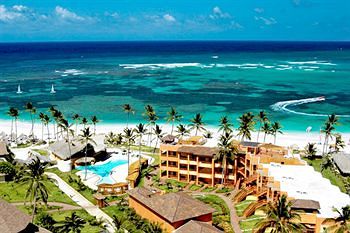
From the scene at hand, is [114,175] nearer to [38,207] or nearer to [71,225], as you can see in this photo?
[38,207]

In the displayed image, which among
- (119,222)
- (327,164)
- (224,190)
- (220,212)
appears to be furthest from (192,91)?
(119,222)

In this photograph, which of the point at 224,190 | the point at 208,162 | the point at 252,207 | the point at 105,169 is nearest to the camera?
the point at 252,207

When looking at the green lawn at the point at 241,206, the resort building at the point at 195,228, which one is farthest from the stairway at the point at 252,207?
the resort building at the point at 195,228

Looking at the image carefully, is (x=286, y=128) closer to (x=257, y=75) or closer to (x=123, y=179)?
(x=123, y=179)

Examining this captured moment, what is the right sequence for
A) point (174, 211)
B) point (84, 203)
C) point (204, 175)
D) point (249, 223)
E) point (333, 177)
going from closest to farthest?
point (174, 211), point (249, 223), point (84, 203), point (204, 175), point (333, 177)

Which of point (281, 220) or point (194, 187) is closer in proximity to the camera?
point (281, 220)

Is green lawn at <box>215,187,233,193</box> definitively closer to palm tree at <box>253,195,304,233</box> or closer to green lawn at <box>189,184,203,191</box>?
green lawn at <box>189,184,203,191</box>

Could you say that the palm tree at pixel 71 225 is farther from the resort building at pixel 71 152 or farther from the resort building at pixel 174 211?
the resort building at pixel 71 152

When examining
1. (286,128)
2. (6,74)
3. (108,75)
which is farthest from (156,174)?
(6,74)
